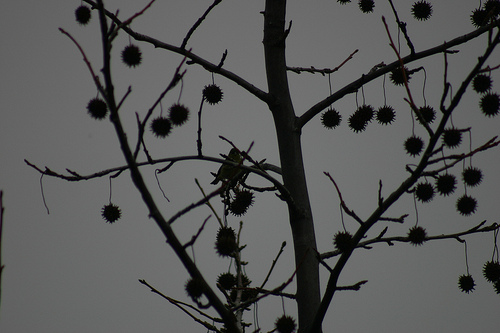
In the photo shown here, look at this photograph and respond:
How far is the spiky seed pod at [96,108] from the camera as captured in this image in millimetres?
3072

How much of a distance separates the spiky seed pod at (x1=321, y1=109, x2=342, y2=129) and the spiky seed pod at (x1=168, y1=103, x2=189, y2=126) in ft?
5.96

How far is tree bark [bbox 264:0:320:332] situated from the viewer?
12.3ft

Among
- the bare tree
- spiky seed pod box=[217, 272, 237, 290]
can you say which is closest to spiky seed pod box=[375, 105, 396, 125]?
the bare tree

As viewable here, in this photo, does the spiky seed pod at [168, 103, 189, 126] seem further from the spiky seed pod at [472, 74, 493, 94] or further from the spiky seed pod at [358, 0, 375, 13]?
the spiky seed pod at [358, 0, 375, 13]

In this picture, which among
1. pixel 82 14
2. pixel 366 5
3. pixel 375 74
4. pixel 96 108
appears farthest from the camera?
pixel 366 5

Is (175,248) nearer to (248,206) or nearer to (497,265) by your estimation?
(248,206)

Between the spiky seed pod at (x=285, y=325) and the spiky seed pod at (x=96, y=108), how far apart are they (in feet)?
6.53

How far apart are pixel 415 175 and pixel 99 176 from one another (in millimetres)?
1978

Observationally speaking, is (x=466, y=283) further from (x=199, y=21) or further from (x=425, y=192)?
(x=199, y=21)

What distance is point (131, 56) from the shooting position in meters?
3.42

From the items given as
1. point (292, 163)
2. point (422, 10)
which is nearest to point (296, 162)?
point (292, 163)

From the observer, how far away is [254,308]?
431 cm

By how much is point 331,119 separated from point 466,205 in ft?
4.98

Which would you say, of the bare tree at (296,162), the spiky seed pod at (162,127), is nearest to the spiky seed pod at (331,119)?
the bare tree at (296,162)
